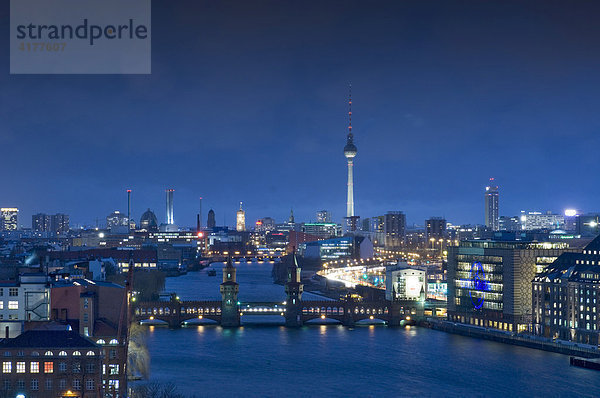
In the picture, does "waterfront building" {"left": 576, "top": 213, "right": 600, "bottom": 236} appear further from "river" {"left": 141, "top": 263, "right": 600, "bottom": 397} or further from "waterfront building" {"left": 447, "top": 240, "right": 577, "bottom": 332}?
"river" {"left": 141, "top": 263, "right": 600, "bottom": 397}

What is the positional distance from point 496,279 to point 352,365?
14325 millimetres

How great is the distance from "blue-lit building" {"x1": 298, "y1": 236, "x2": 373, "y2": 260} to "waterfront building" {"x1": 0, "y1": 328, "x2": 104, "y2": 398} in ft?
326

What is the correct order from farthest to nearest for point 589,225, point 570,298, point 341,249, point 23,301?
point 341,249 < point 589,225 < point 570,298 < point 23,301

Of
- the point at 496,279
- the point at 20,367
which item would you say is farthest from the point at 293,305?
the point at 20,367

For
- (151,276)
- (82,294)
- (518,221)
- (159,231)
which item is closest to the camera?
(82,294)

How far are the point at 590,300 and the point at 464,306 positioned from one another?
11.1 meters

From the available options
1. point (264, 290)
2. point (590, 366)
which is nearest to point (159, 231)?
point (264, 290)

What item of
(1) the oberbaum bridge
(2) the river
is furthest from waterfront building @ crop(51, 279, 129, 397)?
(1) the oberbaum bridge

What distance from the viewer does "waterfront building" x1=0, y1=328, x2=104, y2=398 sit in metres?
26.2

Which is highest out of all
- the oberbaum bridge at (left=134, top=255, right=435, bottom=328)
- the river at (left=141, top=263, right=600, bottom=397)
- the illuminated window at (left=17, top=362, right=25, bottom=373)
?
the illuminated window at (left=17, top=362, right=25, bottom=373)

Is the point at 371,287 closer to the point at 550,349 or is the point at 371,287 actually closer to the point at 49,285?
the point at 550,349

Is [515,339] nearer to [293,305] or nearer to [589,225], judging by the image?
[293,305]

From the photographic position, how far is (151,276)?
70125mm

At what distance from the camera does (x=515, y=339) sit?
44031 mm
